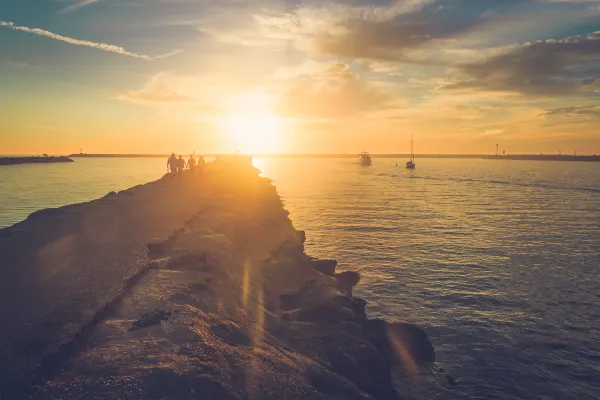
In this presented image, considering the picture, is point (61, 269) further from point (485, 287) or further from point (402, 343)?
point (485, 287)

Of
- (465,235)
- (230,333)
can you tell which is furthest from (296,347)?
(465,235)

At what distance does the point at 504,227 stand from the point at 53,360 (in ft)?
114

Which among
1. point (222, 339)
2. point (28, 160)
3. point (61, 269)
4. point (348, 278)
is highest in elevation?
point (28, 160)

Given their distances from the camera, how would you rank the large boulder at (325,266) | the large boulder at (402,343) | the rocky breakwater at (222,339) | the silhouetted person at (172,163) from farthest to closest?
the silhouetted person at (172,163)
the large boulder at (325,266)
the large boulder at (402,343)
the rocky breakwater at (222,339)

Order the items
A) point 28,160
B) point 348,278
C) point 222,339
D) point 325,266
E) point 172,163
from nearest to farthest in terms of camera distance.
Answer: point 222,339 → point 348,278 → point 325,266 → point 172,163 → point 28,160

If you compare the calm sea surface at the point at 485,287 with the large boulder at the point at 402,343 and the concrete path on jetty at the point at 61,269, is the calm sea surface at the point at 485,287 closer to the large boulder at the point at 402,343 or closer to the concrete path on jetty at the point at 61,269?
the large boulder at the point at 402,343

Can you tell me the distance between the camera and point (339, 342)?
9531 millimetres

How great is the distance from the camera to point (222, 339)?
7.33 m

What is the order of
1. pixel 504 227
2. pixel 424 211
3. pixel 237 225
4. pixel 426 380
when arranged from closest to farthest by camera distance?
pixel 426 380 < pixel 237 225 < pixel 504 227 < pixel 424 211

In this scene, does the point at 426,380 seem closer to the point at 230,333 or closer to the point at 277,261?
the point at 230,333

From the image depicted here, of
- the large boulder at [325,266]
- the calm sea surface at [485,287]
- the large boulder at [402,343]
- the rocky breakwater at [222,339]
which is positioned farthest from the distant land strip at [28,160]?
the large boulder at [402,343]

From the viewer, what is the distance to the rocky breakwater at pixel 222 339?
18.2 ft

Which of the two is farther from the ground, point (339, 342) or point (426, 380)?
point (339, 342)

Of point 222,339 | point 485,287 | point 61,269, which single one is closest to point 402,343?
point 222,339
